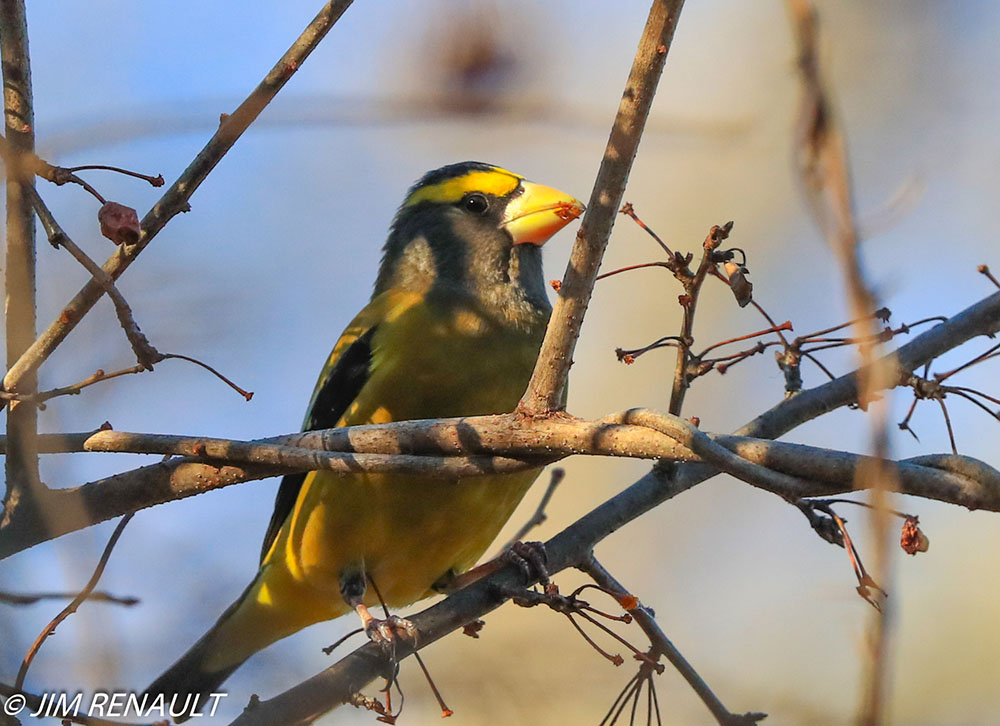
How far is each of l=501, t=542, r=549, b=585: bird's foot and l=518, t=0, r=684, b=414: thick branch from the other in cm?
99

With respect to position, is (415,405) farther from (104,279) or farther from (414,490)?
(104,279)

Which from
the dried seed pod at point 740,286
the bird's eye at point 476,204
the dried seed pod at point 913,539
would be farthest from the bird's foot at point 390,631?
the bird's eye at point 476,204

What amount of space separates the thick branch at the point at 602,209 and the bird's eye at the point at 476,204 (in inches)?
80.8

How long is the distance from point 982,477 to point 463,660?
3230mm

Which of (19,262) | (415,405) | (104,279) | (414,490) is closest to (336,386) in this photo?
(415,405)

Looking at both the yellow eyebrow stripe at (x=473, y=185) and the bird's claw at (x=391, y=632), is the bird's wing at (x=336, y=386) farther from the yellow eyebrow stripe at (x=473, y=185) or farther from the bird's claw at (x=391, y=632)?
the bird's claw at (x=391, y=632)

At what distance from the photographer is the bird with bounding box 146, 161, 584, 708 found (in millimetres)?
3570

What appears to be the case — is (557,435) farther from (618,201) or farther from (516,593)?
(516,593)

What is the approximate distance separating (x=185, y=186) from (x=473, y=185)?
2.12m

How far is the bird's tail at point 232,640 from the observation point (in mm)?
3943

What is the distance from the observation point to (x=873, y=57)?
21.1 feet

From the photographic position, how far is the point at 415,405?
3578 millimetres

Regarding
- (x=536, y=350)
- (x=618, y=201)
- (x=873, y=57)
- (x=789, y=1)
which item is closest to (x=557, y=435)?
(x=618, y=201)

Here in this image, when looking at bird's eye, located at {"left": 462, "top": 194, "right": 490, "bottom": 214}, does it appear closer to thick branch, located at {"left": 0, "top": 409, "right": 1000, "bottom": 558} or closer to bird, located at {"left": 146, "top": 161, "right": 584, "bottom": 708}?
bird, located at {"left": 146, "top": 161, "right": 584, "bottom": 708}
